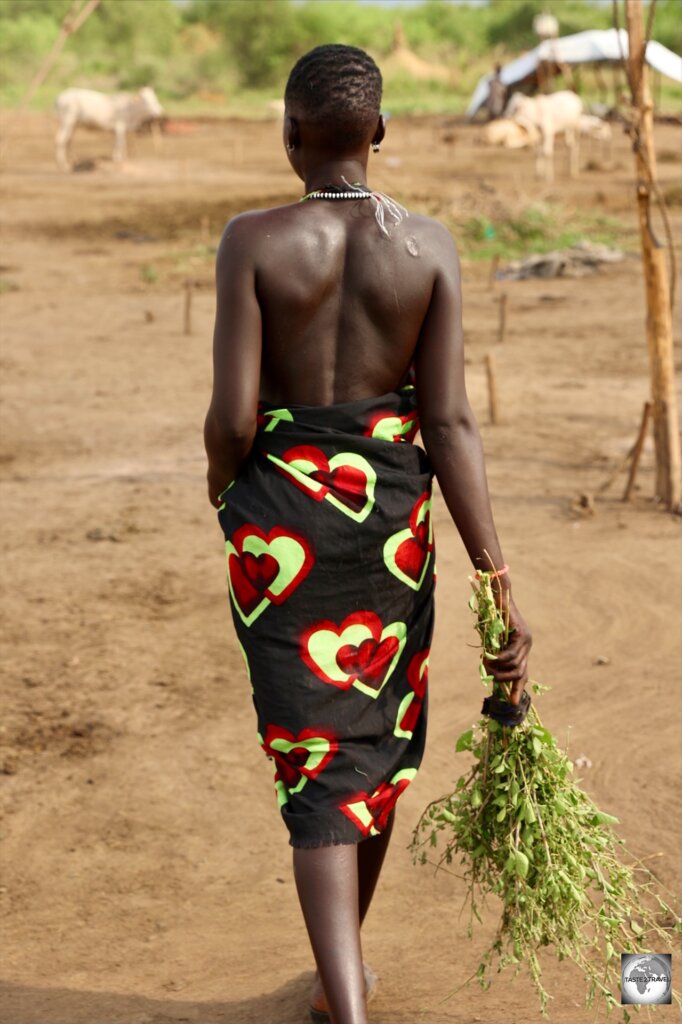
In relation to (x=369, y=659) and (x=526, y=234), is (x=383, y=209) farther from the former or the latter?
(x=526, y=234)

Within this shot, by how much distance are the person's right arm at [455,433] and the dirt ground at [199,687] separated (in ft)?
2.53

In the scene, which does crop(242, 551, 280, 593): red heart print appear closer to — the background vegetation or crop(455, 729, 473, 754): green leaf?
crop(455, 729, 473, 754): green leaf

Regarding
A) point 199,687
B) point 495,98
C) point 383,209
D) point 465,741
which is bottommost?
point 199,687

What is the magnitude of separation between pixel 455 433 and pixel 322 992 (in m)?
1.08

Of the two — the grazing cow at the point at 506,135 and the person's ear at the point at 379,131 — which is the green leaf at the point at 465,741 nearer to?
the person's ear at the point at 379,131

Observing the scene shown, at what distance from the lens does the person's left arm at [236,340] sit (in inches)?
80.0

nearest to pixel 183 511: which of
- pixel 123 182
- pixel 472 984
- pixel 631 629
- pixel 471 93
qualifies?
pixel 631 629

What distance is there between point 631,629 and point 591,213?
12.2 metres

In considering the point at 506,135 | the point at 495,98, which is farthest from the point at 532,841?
the point at 495,98

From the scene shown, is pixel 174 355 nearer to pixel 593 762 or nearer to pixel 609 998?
pixel 593 762

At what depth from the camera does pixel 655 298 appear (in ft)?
17.8

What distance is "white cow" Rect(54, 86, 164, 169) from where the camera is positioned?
2156cm

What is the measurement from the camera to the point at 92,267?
43.4 feet

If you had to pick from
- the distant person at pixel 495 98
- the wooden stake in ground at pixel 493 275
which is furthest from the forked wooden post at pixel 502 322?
the distant person at pixel 495 98
